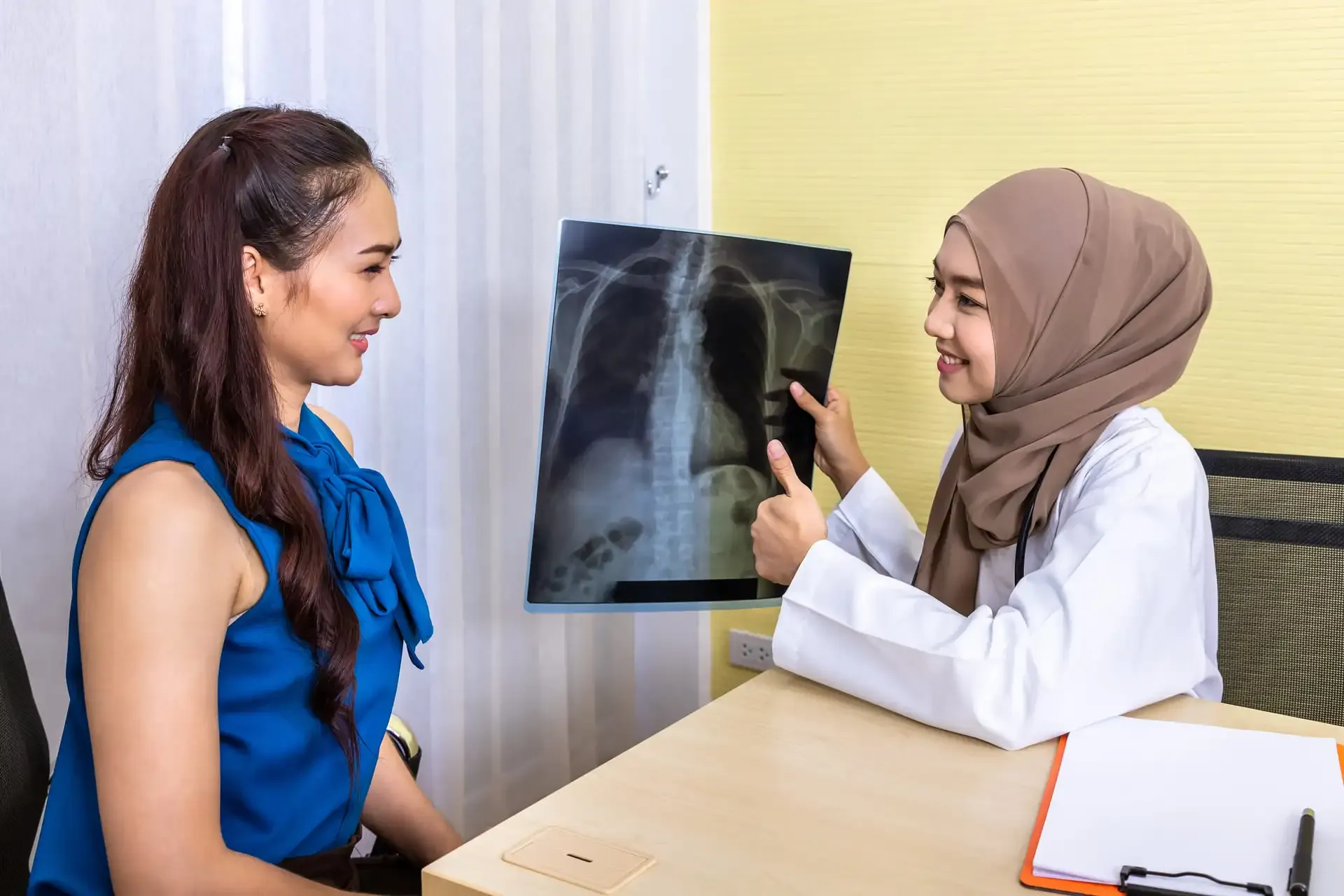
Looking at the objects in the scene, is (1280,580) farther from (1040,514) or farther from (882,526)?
(882,526)

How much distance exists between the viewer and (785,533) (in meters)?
1.48

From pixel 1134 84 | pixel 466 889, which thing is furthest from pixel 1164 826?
pixel 1134 84

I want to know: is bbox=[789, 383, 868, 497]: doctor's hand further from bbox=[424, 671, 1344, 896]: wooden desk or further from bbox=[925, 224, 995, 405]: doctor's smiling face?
bbox=[424, 671, 1344, 896]: wooden desk

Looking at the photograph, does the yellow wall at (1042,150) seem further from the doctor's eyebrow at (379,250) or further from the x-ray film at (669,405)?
the doctor's eyebrow at (379,250)

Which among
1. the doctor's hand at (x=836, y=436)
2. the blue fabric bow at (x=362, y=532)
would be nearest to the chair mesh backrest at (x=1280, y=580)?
the doctor's hand at (x=836, y=436)

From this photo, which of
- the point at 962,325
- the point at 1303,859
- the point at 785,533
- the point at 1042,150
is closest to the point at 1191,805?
the point at 1303,859

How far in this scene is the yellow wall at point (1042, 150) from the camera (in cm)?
193

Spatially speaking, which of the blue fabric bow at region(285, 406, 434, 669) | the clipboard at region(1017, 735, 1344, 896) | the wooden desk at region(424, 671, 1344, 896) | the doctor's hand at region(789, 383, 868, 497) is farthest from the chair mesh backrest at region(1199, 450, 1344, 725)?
the blue fabric bow at region(285, 406, 434, 669)

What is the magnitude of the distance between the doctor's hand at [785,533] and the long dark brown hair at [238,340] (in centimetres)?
54

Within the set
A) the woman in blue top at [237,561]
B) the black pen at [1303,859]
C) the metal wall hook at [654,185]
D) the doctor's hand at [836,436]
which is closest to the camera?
the black pen at [1303,859]

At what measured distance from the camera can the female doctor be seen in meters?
1.22

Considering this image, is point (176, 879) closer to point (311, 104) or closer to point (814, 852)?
point (814, 852)

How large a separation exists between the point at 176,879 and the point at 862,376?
170 cm

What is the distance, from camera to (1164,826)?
38.5 inches
